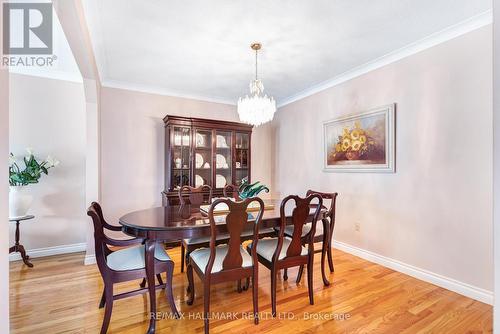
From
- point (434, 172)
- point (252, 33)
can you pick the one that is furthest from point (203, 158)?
point (434, 172)

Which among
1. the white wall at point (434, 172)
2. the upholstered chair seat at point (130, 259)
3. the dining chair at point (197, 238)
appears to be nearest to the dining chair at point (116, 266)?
the upholstered chair seat at point (130, 259)

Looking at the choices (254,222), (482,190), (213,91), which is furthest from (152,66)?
(482,190)

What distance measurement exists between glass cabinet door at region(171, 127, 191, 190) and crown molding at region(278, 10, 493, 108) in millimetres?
2102

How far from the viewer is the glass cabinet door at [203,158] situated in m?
3.69

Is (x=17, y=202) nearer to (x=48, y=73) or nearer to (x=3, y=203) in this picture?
(x=48, y=73)

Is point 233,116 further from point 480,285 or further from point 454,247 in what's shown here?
point 480,285

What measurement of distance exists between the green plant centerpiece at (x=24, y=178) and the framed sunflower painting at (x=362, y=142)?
360 centimetres

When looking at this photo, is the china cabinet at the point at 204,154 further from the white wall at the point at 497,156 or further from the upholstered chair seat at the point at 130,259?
the white wall at the point at 497,156

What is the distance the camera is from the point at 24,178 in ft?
8.56

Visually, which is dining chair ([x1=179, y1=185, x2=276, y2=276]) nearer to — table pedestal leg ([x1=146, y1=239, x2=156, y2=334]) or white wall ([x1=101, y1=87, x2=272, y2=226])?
table pedestal leg ([x1=146, y1=239, x2=156, y2=334])

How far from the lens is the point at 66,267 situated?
8.86ft

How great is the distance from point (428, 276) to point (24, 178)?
4.42 metres

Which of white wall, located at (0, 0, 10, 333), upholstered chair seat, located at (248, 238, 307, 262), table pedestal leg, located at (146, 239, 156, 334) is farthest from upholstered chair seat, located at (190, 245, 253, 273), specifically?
white wall, located at (0, 0, 10, 333)

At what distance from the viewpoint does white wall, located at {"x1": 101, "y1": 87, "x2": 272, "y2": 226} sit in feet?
11.1
